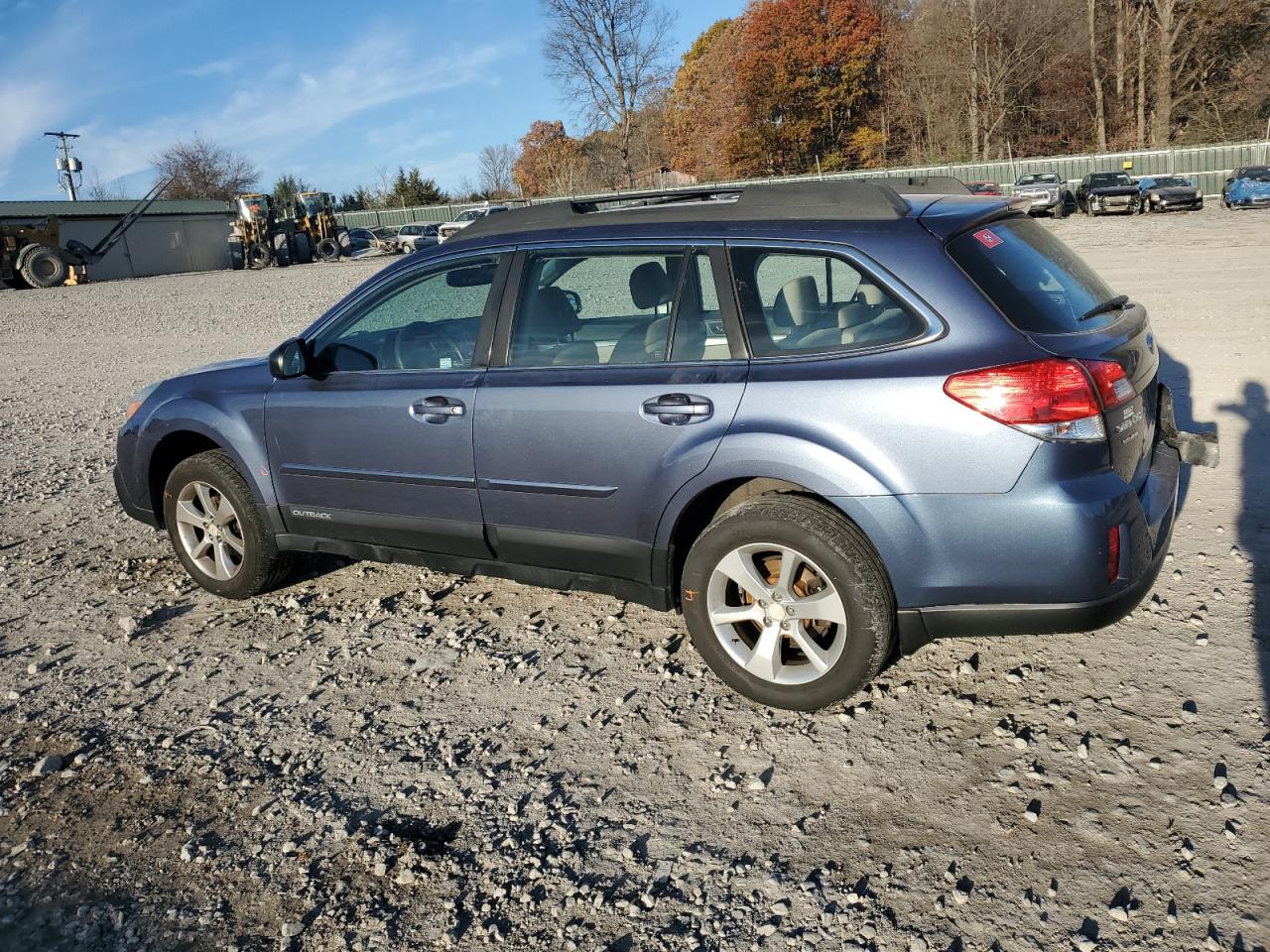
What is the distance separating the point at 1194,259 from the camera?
1689cm

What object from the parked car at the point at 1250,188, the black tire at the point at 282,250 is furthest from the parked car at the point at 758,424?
the black tire at the point at 282,250

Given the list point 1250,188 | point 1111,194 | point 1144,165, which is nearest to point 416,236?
point 1111,194

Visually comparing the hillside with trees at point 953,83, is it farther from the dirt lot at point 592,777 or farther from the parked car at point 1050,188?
the dirt lot at point 592,777

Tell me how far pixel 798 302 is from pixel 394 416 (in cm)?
177

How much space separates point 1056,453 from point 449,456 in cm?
233

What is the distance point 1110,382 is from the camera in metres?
3.29

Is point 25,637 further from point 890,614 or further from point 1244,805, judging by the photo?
point 1244,805

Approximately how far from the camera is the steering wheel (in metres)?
4.41

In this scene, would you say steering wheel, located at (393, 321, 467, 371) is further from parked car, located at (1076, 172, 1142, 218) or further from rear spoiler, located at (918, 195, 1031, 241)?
parked car, located at (1076, 172, 1142, 218)

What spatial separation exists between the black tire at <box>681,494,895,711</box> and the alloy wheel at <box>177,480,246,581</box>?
2514 millimetres

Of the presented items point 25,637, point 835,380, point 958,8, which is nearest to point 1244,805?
point 835,380

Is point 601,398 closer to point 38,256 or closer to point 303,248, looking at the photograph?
point 38,256

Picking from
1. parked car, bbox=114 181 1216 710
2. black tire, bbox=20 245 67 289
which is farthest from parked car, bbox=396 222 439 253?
parked car, bbox=114 181 1216 710

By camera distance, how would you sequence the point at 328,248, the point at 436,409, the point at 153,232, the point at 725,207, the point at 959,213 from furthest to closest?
the point at 153,232 → the point at 328,248 → the point at 436,409 → the point at 725,207 → the point at 959,213
